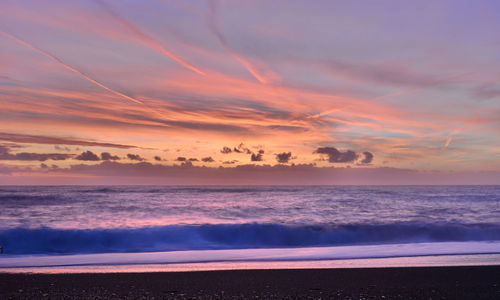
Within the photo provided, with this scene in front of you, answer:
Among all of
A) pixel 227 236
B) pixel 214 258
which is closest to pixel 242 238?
pixel 227 236

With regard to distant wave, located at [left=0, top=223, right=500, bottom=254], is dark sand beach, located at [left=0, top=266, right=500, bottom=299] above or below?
above

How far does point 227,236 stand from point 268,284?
13.1m

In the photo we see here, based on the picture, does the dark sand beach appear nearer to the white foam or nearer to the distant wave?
the white foam

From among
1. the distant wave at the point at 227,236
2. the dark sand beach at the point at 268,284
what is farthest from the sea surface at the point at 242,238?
the dark sand beach at the point at 268,284

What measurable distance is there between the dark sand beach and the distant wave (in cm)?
792

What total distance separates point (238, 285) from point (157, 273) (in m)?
2.18

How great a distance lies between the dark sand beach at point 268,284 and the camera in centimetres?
668

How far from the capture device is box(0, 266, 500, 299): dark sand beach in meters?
6.68

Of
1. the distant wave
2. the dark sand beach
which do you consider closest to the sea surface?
the distant wave

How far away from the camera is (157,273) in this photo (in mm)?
8734

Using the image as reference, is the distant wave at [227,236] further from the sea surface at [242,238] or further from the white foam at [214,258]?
the white foam at [214,258]

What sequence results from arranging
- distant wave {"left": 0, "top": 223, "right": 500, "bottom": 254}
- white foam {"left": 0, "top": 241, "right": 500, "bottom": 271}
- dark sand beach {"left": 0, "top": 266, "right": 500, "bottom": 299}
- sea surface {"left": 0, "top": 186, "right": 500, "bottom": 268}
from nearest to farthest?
dark sand beach {"left": 0, "top": 266, "right": 500, "bottom": 299} < white foam {"left": 0, "top": 241, "right": 500, "bottom": 271} < sea surface {"left": 0, "top": 186, "right": 500, "bottom": 268} < distant wave {"left": 0, "top": 223, "right": 500, "bottom": 254}

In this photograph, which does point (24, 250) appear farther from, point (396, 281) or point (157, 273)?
point (396, 281)

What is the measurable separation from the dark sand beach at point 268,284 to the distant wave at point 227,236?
26.0 ft
